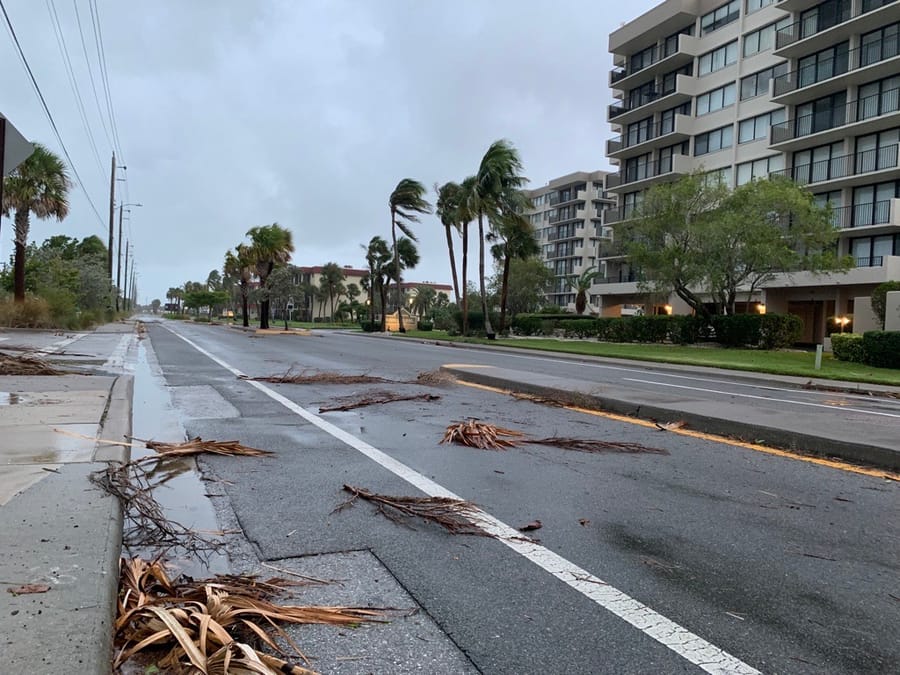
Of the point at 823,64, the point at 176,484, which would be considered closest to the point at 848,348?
the point at 823,64

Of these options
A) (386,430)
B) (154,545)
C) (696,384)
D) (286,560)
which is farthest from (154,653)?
(696,384)

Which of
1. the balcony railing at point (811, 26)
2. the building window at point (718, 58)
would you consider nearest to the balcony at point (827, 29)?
the balcony railing at point (811, 26)

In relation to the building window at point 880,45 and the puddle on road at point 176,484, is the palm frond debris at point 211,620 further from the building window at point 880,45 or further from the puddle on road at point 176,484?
the building window at point 880,45

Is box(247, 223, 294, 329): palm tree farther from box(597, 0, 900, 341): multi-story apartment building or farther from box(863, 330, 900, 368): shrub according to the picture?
box(863, 330, 900, 368): shrub

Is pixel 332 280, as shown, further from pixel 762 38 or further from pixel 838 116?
pixel 838 116

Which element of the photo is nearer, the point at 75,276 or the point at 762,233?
the point at 762,233

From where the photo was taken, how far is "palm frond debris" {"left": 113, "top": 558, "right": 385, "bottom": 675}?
8.18 feet

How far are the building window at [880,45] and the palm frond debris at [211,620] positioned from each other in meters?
42.6

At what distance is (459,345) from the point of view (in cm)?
3512

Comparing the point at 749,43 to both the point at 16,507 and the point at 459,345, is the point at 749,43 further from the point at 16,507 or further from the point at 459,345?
the point at 16,507

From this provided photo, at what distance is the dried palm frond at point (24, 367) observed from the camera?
11359mm

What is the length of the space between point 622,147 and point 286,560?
5569 centimetres

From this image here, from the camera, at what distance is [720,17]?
46375 millimetres

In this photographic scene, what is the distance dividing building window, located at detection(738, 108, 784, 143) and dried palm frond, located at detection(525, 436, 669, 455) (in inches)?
1654
